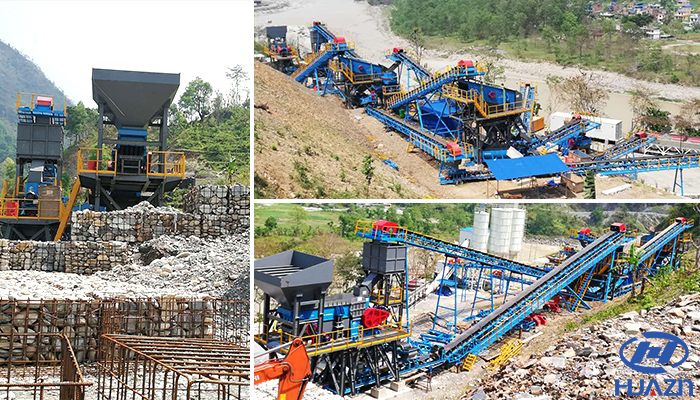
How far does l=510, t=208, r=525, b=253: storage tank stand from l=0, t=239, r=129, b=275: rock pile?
17992 millimetres

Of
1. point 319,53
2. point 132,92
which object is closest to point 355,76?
point 319,53

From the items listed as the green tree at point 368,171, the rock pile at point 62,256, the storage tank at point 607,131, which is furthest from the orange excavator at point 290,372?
the storage tank at point 607,131

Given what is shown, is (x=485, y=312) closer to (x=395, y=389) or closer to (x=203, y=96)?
(x=395, y=389)

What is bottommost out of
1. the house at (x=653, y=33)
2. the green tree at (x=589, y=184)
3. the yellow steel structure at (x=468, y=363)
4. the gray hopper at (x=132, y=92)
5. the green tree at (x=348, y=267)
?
the yellow steel structure at (x=468, y=363)

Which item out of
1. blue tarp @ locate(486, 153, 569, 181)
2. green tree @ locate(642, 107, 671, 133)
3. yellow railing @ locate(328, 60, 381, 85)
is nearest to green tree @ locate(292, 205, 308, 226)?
yellow railing @ locate(328, 60, 381, 85)

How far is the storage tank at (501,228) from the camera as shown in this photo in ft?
91.3

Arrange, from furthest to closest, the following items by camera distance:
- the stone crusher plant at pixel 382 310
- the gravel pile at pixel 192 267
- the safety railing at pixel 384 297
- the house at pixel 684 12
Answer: the house at pixel 684 12, the gravel pile at pixel 192 267, the safety railing at pixel 384 297, the stone crusher plant at pixel 382 310

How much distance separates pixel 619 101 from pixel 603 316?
85.5ft

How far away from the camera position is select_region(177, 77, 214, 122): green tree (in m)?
50.3

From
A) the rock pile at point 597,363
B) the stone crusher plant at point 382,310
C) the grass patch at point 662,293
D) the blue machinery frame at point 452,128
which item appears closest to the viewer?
the rock pile at point 597,363

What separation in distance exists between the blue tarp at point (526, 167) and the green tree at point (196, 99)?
3671cm

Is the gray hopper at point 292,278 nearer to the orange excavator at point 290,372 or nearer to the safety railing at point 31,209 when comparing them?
A: the orange excavator at point 290,372

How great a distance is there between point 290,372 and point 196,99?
4585cm

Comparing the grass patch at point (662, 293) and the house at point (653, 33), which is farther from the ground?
the house at point (653, 33)
